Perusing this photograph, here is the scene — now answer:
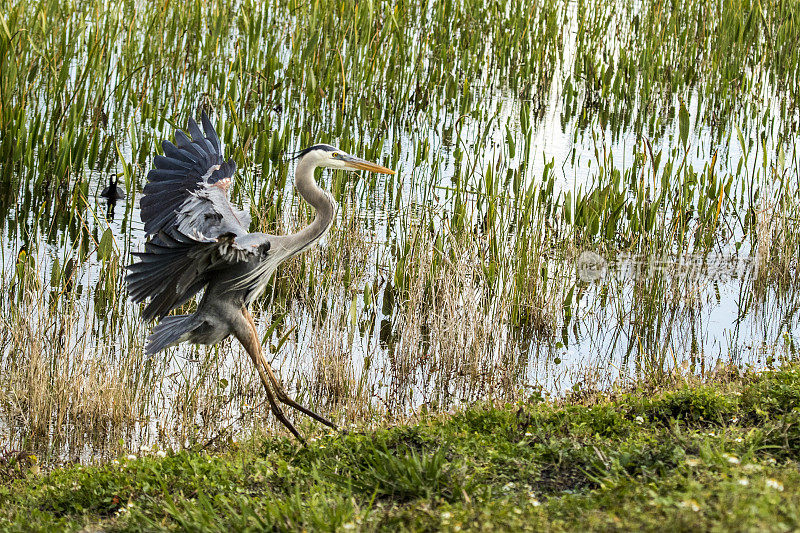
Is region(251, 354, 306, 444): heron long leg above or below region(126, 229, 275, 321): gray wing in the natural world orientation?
below

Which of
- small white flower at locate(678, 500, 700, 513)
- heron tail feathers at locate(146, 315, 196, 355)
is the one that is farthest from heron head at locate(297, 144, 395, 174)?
small white flower at locate(678, 500, 700, 513)

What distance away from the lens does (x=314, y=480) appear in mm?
3477

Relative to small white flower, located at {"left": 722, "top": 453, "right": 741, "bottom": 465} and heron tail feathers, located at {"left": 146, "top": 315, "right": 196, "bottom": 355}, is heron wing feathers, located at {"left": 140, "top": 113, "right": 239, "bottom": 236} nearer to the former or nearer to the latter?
heron tail feathers, located at {"left": 146, "top": 315, "right": 196, "bottom": 355}

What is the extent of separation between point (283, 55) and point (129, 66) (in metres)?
1.97

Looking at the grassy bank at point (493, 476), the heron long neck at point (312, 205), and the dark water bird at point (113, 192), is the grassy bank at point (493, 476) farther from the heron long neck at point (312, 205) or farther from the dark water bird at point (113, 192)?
the dark water bird at point (113, 192)

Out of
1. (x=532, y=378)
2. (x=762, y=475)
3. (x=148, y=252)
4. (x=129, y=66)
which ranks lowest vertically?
(x=532, y=378)

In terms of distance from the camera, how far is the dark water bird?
274 inches

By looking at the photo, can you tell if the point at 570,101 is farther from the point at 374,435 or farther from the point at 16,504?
the point at 16,504

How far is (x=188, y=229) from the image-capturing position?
13.8ft

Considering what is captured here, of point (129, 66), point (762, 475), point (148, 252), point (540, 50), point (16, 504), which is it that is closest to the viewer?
point (762, 475)

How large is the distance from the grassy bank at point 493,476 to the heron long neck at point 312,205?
0.90m

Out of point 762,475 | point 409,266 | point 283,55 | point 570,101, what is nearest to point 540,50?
point 570,101

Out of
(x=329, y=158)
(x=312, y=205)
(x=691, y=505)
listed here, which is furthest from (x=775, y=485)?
(x=329, y=158)

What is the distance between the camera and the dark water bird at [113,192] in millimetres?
6957
